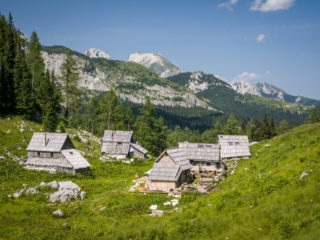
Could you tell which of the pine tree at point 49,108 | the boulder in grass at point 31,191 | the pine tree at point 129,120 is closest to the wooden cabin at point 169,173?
the boulder in grass at point 31,191

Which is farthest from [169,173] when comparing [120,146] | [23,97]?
[23,97]

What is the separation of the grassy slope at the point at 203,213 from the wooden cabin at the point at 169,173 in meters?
3.97

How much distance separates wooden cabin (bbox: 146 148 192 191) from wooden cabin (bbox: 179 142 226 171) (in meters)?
9.16

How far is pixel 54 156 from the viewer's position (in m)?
51.1

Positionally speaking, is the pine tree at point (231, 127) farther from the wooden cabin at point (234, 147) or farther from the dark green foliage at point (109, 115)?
the wooden cabin at point (234, 147)

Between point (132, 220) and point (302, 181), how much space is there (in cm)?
1577

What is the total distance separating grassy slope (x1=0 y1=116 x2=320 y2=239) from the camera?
1717 cm

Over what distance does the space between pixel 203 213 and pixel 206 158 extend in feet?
99.7

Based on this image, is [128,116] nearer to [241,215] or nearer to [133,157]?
[133,157]

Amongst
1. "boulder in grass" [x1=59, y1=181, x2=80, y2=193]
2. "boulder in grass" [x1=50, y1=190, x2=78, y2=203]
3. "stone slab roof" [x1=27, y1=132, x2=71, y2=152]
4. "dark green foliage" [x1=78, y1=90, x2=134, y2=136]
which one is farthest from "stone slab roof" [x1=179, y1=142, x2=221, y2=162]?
"dark green foliage" [x1=78, y1=90, x2=134, y2=136]

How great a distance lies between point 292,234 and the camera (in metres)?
15.3

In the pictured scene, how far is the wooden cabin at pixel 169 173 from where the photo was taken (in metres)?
39.1

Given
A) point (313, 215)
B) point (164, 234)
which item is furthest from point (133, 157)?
point (313, 215)

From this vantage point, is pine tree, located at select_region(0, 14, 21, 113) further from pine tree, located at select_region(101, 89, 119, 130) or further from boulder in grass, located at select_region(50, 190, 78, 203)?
boulder in grass, located at select_region(50, 190, 78, 203)
